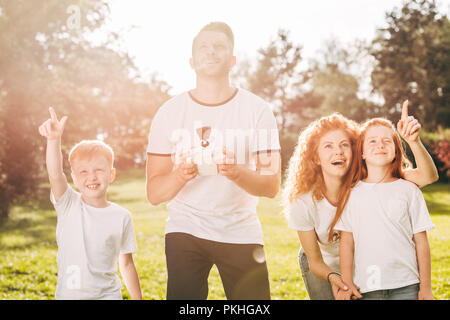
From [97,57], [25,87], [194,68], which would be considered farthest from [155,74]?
[194,68]

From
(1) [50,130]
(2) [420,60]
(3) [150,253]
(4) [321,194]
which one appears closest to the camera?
(1) [50,130]

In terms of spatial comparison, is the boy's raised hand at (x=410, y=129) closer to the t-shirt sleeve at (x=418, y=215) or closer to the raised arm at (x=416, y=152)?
the raised arm at (x=416, y=152)

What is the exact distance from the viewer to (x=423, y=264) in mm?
2879

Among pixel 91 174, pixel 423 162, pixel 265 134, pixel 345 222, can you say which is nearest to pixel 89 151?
pixel 91 174

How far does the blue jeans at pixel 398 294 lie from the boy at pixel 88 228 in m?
1.48

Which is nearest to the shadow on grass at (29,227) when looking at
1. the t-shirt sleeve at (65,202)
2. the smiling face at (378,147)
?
the t-shirt sleeve at (65,202)

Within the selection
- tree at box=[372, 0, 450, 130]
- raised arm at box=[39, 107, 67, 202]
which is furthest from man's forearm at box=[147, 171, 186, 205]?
tree at box=[372, 0, 450, 130]

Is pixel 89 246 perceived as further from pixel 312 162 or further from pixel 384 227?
pixel 384 227

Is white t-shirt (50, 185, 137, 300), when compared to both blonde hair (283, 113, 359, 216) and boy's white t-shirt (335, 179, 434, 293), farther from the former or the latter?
boy's white t-shirt (335, 179, 434, 293)

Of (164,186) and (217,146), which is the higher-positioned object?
(217,146)

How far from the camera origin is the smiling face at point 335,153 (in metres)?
3.20

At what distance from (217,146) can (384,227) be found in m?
1.15

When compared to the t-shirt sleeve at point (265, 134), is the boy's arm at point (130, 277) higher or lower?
lower

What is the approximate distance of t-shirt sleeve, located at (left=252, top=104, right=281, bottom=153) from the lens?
10.1 feet
